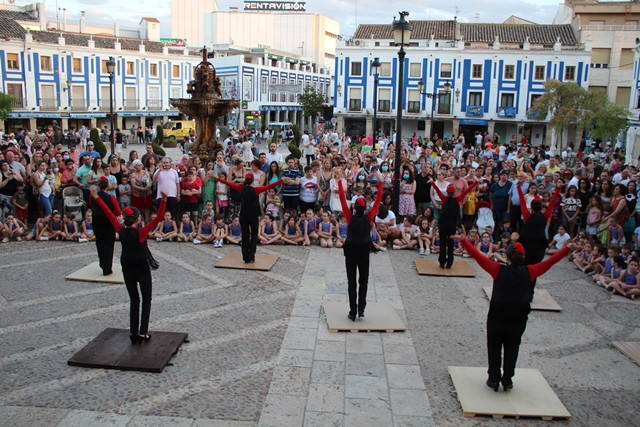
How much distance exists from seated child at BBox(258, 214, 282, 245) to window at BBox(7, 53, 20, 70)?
122 feet

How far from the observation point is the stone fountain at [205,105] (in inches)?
736

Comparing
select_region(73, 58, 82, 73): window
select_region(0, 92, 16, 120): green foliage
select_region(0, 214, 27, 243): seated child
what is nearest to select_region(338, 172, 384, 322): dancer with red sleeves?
select_region(0, 214, 27, 243): seated child

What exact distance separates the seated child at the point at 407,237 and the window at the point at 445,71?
3503 centimetres

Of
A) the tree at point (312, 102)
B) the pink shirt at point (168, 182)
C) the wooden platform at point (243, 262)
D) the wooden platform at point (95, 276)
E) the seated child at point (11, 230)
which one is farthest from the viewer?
the tree at point (312, 102)

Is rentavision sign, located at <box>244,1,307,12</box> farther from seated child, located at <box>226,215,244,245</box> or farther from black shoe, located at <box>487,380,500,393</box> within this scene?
black shoe, located at <box>487,380,500,393</box>

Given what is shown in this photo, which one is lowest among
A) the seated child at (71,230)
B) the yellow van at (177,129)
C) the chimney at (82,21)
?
the seated child at (71,230)

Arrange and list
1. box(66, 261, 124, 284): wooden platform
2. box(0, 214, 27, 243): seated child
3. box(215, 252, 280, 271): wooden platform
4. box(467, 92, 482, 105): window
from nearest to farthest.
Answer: box(66, 261, 124, 284): wooden platform
box(215, 252, 280, 271): wooden platform
box(0, 214, 27, 243): seated child
box(467, 92, 482, 105): window

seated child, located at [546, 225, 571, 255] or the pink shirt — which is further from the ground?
the pink shirt

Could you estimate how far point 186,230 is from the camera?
12.7 meters

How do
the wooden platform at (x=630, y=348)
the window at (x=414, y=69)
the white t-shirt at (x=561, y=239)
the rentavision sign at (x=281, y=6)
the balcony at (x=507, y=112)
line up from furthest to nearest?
the rentavision sign at (x=281, y=6), the window at (x=414, y=69), the balcony at (x=507, y=112), the white t-shirt at (x=561, y=239), the wooden platform at (x=630, y=348)

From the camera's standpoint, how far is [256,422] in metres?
5.50

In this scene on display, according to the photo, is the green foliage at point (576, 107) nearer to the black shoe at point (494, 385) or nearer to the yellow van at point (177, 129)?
the yellow van at point (177, 129)

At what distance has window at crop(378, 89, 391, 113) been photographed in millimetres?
46875

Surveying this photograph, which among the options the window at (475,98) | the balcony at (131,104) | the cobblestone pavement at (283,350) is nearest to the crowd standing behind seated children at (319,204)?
the cobblestone pavement at (283,350)
